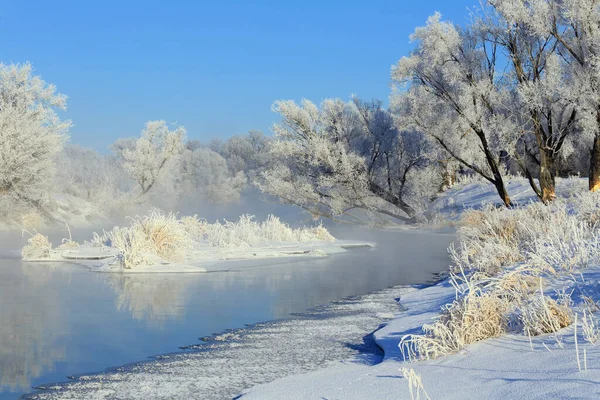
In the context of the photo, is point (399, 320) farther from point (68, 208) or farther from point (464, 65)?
point (68, 208)

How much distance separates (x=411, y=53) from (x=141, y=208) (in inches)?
812

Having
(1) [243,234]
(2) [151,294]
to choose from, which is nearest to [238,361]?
(2) [151,294]

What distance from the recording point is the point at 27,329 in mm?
6273

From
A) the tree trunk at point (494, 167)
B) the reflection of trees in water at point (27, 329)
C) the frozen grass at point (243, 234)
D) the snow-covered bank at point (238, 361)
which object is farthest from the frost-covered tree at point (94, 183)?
the snow-covered bank at point (238, 361)

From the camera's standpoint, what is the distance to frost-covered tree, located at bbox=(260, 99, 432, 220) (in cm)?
2394

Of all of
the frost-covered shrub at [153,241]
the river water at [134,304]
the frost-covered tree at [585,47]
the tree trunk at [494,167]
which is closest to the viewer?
the river water at [134,304]

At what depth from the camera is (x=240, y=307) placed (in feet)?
25.8

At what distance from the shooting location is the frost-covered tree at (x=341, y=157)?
23.9 meters

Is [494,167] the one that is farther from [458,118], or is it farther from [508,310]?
[508,310]

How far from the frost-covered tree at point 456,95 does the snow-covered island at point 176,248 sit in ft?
17.5

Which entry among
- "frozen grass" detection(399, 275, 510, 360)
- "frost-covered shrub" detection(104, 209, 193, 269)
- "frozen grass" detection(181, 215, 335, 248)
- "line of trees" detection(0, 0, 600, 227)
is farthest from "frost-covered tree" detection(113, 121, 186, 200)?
"frozen grass" detection(399, 275, 510, 360)

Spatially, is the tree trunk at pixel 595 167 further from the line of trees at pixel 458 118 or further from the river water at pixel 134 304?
the river water at pixel 134 304

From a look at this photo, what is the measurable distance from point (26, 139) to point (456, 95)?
1486cm

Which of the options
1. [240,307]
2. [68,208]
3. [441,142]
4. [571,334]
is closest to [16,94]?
[68,208]
